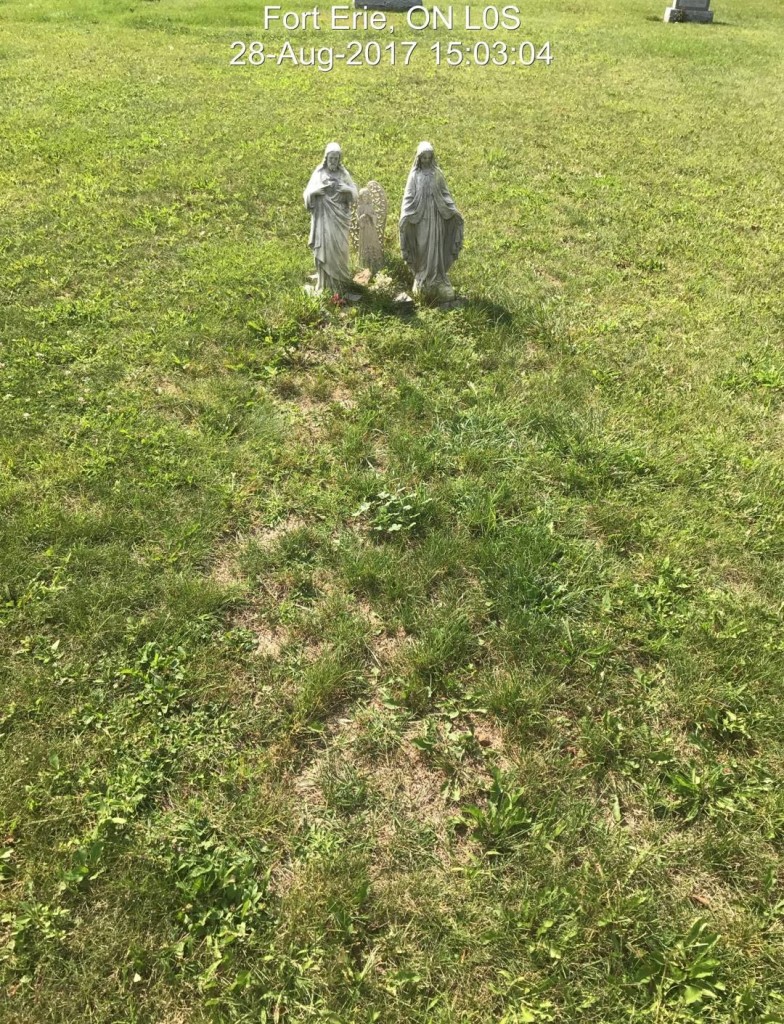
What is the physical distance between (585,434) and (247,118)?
9759 millimetres

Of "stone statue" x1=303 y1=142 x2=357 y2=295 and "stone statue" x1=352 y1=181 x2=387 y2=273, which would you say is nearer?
"stone statue" x1=303 y1=142 x2=357 y2=295

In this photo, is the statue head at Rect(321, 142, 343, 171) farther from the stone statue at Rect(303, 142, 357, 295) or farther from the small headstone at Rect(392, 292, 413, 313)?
the small headstone at Rect(392, 292, 413, 313)

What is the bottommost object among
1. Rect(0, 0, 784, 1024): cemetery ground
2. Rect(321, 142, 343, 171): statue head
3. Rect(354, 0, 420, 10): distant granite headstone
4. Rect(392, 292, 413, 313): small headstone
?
Rect(0, 0, 784, 1024): cemetery ground

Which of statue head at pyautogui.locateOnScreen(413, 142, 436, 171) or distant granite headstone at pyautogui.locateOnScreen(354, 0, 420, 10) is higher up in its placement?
distant granite headstone at pyautogui.locateOnScreen(354, 0, 420, 10)

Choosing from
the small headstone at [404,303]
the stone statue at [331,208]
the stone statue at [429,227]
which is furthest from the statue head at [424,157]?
the small headstone at [404,303]

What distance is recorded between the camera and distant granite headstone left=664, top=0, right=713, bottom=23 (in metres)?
19.4

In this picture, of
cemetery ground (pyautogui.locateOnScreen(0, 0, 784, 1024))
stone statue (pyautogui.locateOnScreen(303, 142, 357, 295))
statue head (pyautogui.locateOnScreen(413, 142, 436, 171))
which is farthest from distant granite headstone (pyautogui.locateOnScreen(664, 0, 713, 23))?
stone statue (pyautogui.locateOnScreen(303, 142, 357, 295))

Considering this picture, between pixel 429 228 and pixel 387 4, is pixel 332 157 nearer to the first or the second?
pixel 429 228

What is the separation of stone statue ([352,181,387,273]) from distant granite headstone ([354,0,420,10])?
56.2 ft

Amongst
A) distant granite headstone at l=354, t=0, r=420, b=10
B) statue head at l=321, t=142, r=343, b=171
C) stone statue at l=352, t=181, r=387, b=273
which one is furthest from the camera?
distant granite headstone at l=354, t=0, r=420, b=10

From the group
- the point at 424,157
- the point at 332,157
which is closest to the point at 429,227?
the point at 424,157

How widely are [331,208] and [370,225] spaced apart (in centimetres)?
50

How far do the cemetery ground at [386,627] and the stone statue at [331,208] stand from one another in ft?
1.70

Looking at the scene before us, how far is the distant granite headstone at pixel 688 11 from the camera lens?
63.6 ft
